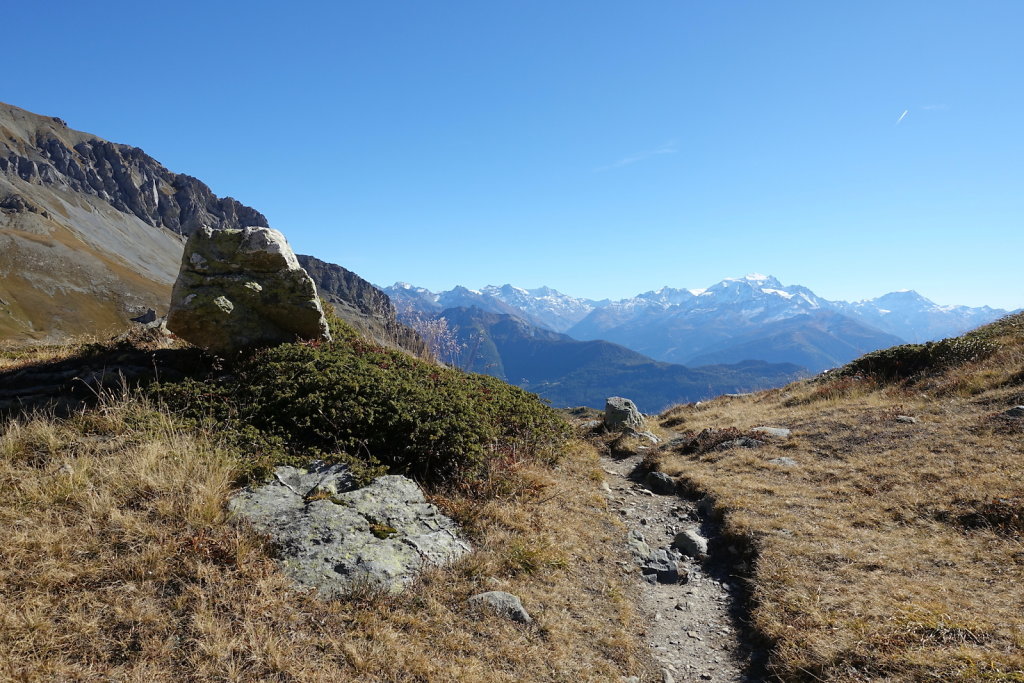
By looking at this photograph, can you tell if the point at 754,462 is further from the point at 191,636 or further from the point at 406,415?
the point at 191,636

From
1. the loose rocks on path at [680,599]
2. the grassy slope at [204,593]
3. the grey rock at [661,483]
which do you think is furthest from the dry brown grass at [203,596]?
the grey rock at [661,483]

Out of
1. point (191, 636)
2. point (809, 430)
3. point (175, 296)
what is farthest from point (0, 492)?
point (809, 430)

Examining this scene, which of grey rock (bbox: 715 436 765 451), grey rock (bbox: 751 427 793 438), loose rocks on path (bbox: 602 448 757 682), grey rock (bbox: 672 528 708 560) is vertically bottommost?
loose rocks on path (bbox: 602 448 757 682)

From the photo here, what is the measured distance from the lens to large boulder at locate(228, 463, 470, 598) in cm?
588

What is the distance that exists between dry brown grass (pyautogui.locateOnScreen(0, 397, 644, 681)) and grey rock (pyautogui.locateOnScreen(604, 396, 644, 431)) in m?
11.5

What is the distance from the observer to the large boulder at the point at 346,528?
5883 mm

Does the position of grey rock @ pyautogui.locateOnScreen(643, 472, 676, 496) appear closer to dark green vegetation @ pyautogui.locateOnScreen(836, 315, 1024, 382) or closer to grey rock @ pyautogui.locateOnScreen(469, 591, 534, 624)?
grey rock @ pyautogui.locateOnScreen(469, 591, 534, 624)

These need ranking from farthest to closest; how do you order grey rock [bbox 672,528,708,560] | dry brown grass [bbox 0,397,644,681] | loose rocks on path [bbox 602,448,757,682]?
1. grey rock [bbox 672,528,708,560]
2. loose rocks on path [bbox 602,448,757,682]
3. dry brown grass [bbox 0,397,644,681]

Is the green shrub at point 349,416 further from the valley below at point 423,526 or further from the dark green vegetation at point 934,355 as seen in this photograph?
the dark green vegetation at point 934,355

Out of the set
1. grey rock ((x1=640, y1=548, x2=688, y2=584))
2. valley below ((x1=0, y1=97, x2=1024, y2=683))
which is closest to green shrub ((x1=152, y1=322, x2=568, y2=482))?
valley below ((x1=0, y1=97, x2=1024, y2=683))

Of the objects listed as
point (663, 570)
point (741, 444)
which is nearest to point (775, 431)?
point (741, 444)

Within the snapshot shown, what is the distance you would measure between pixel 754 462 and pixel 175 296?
53.0 ft

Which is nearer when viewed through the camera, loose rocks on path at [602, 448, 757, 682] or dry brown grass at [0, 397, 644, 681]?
dry brown grass at [0, 397, 644, 681]

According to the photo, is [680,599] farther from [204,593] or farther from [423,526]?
[204,593]
